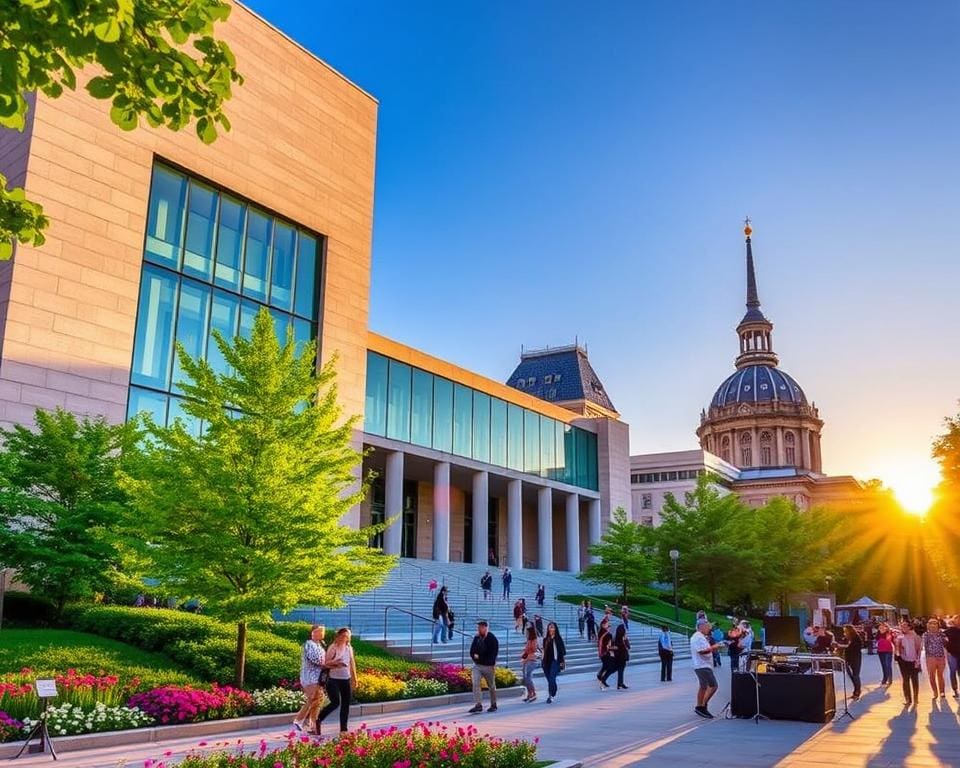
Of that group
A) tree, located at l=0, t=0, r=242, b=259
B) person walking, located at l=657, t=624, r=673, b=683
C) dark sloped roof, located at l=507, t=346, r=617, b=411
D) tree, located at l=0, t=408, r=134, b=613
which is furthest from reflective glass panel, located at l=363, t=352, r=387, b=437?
dark sloped roof, located at l=507, t=346, r=617, b=411

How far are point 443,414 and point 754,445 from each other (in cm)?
10776

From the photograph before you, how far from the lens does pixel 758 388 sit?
154m

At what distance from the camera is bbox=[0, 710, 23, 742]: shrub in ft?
38.9

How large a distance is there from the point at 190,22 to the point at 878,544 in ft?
313

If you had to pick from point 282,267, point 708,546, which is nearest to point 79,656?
point 282,267

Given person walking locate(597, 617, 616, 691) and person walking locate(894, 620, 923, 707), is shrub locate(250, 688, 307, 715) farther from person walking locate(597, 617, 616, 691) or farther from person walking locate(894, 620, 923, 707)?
person walking locate(894, 620, 923, 707)

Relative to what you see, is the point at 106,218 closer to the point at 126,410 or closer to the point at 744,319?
the point at 126,410

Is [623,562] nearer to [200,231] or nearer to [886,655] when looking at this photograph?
[886,655]

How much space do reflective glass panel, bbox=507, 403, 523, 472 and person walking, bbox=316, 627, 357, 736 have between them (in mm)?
41533

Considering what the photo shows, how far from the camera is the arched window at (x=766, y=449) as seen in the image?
14438cm

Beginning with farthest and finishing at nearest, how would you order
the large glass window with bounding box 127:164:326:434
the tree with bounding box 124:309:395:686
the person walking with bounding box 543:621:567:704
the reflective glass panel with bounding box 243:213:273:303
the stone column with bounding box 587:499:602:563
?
the stone column with bounding box 587:499:602:563
the reflective glass panel with bounding box 243:213:273:303
the large glass window with bounding box 127:164:326:434
the person walking with bounding box 543:621:567:704
the tree with bounding box 124:309:395:686

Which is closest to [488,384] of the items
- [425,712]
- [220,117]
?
[425,712]

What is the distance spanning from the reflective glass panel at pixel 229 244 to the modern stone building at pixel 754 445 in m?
83.8

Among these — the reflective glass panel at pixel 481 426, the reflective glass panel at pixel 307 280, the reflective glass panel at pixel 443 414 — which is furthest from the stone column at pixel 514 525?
the reflective glass panel at pixel 307 280
